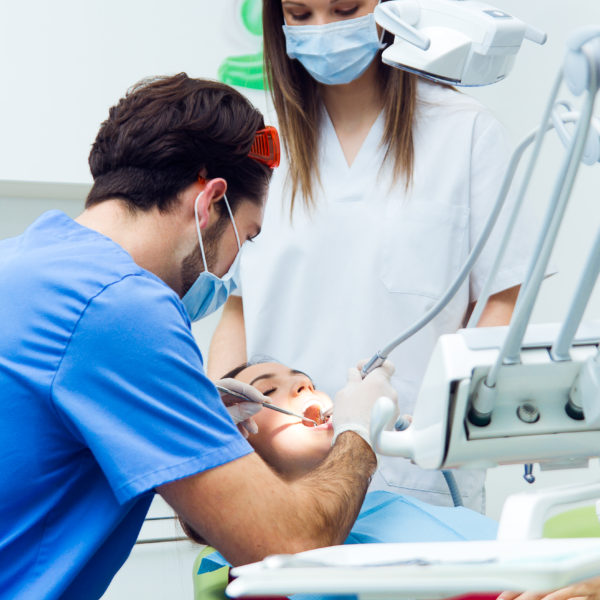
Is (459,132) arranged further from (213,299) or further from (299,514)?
(299,514)

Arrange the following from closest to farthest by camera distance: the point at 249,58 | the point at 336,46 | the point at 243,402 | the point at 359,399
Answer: the point at 359,399 < the point at 243,402 < the point at 336,46 < the point at 249,58

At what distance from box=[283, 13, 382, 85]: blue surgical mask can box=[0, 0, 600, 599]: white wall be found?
0.92m

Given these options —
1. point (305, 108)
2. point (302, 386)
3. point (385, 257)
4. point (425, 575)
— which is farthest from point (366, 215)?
point (425, 575)

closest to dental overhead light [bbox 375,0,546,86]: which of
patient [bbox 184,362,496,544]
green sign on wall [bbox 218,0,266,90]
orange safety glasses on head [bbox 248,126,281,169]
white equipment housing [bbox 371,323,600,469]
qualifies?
white equipment housing [bbox 371,323,600,469]

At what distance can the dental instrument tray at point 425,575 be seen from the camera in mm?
530

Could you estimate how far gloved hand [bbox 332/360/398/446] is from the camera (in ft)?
5.04

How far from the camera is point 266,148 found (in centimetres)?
161

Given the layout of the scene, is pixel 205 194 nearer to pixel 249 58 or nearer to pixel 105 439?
pixel 105 439

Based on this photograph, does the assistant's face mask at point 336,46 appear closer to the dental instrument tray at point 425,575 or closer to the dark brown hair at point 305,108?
the dark brown hair at point 305,108

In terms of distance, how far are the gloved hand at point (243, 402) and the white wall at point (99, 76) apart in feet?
3.82

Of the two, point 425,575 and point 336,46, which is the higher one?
point 425,575

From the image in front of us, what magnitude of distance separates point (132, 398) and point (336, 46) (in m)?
1.12

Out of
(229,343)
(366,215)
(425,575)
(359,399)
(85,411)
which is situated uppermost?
(425,575)

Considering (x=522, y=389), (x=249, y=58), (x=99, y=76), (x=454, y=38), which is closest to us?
(x=522, y=389)
